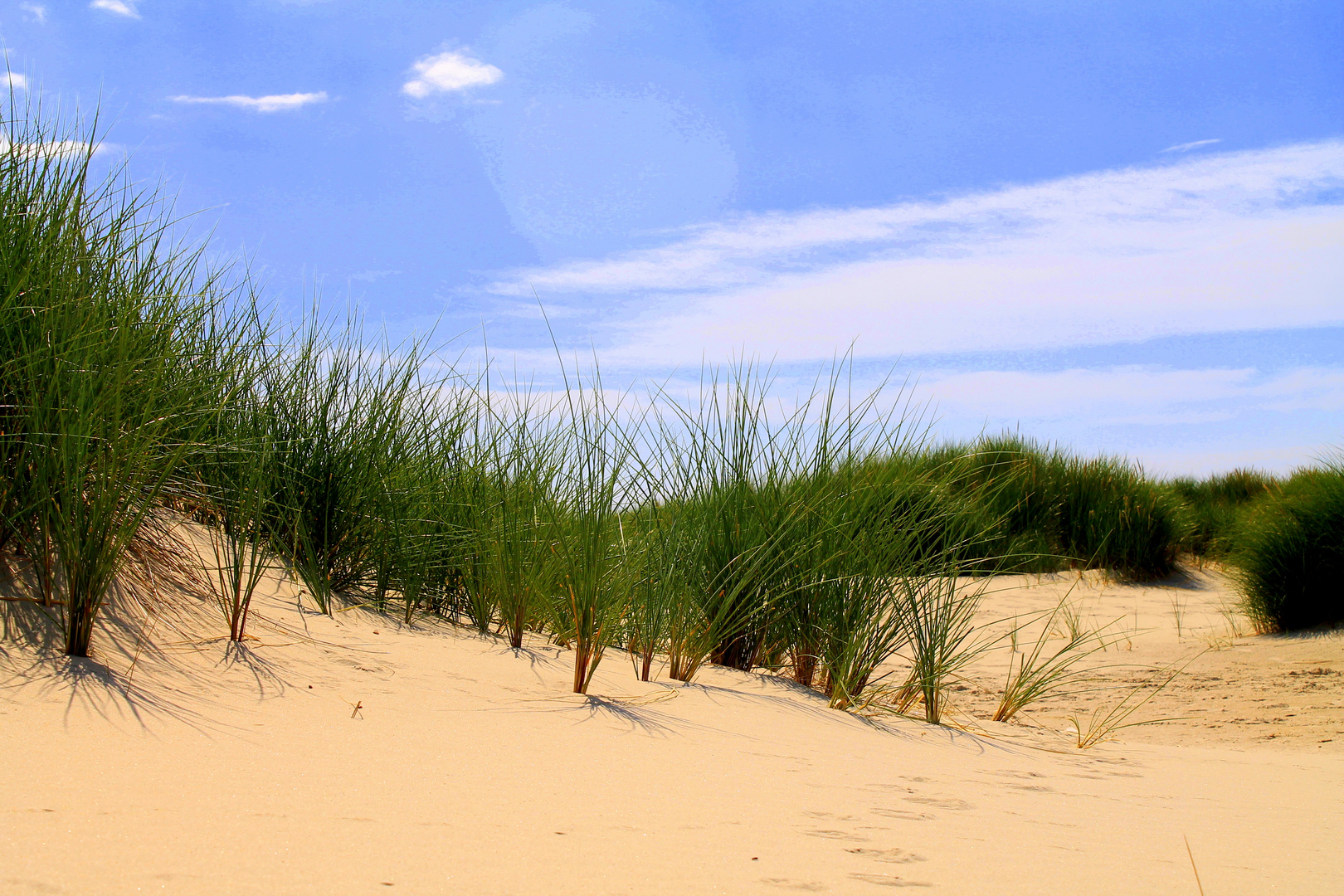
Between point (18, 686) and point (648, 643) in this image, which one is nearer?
point (18, 686)

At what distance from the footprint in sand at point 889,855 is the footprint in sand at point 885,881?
80mm

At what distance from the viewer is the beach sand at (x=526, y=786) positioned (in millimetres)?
1384

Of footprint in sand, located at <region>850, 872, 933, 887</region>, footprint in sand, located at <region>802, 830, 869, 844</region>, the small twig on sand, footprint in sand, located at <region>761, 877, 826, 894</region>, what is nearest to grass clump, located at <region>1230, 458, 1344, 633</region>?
the small twig on sand

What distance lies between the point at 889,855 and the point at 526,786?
2.28 feet

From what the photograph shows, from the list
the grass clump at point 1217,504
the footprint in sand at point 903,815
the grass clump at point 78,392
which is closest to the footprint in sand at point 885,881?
the footprint in sand at point 903,815

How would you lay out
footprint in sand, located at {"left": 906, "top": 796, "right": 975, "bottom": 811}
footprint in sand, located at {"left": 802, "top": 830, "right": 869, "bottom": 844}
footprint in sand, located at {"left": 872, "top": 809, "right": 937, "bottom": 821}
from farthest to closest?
1. footprint in sand, located at {"left": 906, "top": 796, "right": 975, "bottom": 811}
2. footprint in sand, located at {"left": 872, "top": 809, "right": 937, "bottom": 821}
3. footprint in sand, located at {"left": 802, "top": 830, "right": 869, "bottom": 844}

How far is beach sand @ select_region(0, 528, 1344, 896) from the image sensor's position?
4.54 ft

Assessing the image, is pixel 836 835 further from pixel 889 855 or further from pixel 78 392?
pixel 78 392

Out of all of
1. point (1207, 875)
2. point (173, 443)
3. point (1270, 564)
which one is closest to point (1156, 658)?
point (1270, 564)

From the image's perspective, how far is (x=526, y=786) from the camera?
70.8 inches

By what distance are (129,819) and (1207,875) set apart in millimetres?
1865

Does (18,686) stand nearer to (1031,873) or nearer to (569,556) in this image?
(569,556)

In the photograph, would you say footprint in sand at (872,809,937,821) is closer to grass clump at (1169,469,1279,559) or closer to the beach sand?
the beach sand

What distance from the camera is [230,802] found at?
154 centimetres
